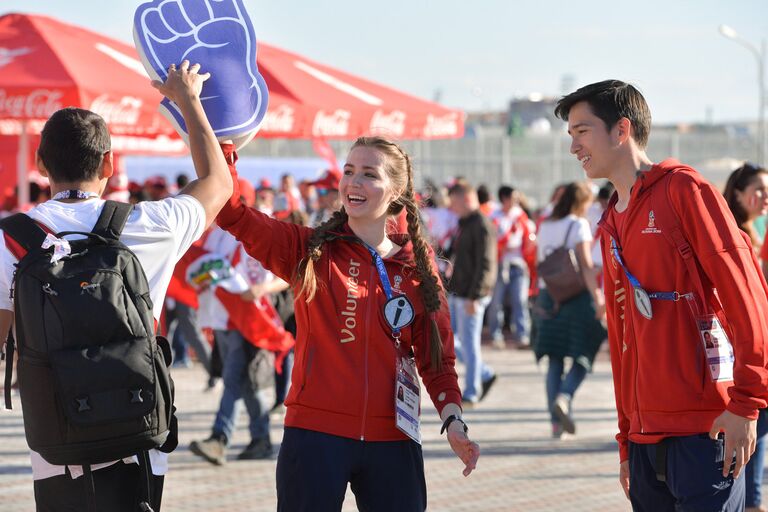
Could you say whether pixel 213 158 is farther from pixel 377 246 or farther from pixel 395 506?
pixel 395 506

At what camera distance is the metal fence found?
30391 millimetres

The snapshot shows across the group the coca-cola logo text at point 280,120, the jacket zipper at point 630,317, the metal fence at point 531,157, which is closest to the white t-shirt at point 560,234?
the coca-cola logo text at point 280,120

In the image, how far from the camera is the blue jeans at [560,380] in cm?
939

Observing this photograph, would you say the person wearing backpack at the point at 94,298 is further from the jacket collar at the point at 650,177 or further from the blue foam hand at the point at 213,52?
the jacket collar at the point at 650,177

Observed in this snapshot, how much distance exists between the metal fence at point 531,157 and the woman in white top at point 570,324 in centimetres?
2044

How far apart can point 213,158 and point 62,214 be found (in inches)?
19.4

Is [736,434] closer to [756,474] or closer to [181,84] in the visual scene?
[181,84]

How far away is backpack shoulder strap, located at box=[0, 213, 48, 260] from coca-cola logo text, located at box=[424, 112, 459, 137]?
38.6 ft

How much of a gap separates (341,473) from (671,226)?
131cm

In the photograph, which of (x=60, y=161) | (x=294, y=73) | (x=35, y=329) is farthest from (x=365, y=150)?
(x=294, y=73)

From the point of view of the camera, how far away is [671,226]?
382 cm

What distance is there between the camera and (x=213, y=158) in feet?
12.0

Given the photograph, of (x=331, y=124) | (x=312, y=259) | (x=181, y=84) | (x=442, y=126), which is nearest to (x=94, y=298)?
(x=181, y=84)

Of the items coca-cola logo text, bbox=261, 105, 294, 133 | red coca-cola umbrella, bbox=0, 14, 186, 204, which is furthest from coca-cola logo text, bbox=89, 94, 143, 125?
coca-cola logo text, bbox=261, 105, 294, 133
